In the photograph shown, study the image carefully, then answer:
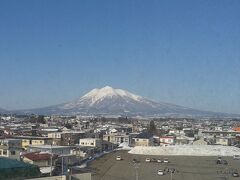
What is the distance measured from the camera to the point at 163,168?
14961 millimetres

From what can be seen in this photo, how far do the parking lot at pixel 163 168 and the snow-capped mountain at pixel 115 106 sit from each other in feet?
323

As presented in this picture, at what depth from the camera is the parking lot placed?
42.5ft


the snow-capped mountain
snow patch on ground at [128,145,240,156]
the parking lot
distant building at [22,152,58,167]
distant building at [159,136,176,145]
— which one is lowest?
the parking lot

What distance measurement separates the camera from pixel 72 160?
51.0 ft

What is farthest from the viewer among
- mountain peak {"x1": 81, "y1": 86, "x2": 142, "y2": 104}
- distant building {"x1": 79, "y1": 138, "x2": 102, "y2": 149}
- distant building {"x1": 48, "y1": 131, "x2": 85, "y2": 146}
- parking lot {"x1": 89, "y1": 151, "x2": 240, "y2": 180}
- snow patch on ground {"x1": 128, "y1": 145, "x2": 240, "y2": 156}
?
mountain peak {"x1": 81, "y1": 86, "x2": 142, "y2": 104}

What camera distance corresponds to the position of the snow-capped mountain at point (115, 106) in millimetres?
119938

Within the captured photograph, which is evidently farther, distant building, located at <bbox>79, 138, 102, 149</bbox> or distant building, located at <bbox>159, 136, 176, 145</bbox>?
distant building, located at <bbox>159, 136, 176, 145</bbox>

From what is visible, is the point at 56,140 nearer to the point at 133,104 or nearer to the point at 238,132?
the point at 238,132

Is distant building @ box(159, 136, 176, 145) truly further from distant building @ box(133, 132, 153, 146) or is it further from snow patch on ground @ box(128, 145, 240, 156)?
snow patch on ground @ box(128, 145, 240, 156)

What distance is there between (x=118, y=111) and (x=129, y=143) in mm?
90127

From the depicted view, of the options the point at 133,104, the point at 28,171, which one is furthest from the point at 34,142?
the point at 133,104

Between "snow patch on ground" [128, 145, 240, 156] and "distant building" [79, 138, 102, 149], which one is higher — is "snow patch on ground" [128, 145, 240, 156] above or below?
below

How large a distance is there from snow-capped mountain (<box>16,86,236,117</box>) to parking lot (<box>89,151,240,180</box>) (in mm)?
98312

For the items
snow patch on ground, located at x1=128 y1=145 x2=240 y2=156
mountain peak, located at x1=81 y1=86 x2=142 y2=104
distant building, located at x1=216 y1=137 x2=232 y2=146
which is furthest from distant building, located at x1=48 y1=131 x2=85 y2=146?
mountain peak, located at x1=81 y1=86 x2=142 y2=104
